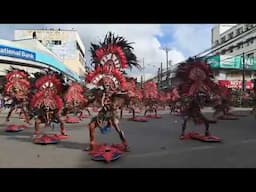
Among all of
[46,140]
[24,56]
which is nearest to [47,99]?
[46,140]

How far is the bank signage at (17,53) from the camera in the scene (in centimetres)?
3855

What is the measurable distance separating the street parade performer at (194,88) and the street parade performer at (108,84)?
315cm

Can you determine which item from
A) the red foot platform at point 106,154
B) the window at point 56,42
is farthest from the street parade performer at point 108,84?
the window at point 56,42

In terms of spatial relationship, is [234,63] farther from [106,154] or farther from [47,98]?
[106,154]

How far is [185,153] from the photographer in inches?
421

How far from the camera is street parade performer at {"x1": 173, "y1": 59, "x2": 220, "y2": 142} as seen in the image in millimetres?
13297

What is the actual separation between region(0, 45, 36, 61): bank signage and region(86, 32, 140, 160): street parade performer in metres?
29.5

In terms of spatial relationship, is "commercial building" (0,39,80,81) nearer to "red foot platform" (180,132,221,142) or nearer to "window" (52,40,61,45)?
"red foot platform" (180,132,221,142)

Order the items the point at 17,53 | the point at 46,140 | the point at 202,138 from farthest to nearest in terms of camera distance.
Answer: the point at 17,53
the point at 202,138
the point at 46,140

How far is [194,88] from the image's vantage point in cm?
1329

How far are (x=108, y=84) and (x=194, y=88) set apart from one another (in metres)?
3.69

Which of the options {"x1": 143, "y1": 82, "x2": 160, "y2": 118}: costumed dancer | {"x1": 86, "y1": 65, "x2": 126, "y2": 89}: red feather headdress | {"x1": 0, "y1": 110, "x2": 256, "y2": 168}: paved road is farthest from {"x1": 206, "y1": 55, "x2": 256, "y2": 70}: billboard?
{"x1": 86, "y1": 65, "x2": 126, "y2": 89}: red feather headdress
